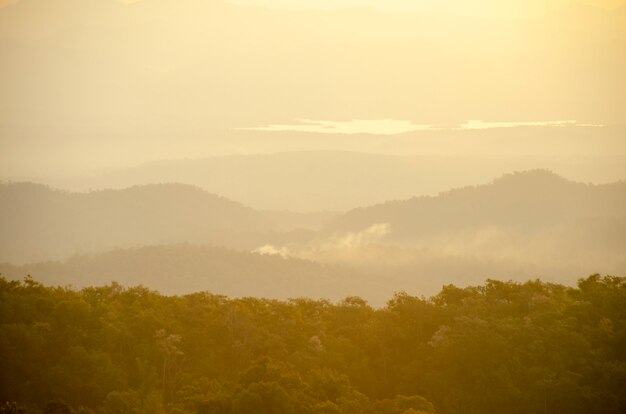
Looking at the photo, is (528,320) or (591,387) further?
(528,320)

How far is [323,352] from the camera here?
6338 cm

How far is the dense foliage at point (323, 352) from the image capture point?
181ft

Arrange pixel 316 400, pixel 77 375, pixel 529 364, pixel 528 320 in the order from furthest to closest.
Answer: pixel 528 320, pixel 529 364, pixel 77 375, pixel 316 400

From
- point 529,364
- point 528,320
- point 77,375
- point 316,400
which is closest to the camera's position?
point 316,400

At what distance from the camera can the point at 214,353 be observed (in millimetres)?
63188

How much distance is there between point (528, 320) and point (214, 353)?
79.4ft

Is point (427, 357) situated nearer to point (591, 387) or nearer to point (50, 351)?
point (591, 387)

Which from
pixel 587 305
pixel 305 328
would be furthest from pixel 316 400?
pixel 587 305

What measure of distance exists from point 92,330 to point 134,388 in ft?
19.8

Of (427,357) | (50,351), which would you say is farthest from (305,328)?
(50,351)

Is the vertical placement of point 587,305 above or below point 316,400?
above

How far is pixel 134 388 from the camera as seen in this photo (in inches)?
2350

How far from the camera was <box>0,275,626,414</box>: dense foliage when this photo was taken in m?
55.1

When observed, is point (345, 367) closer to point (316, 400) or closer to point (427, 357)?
point (427, 357)
